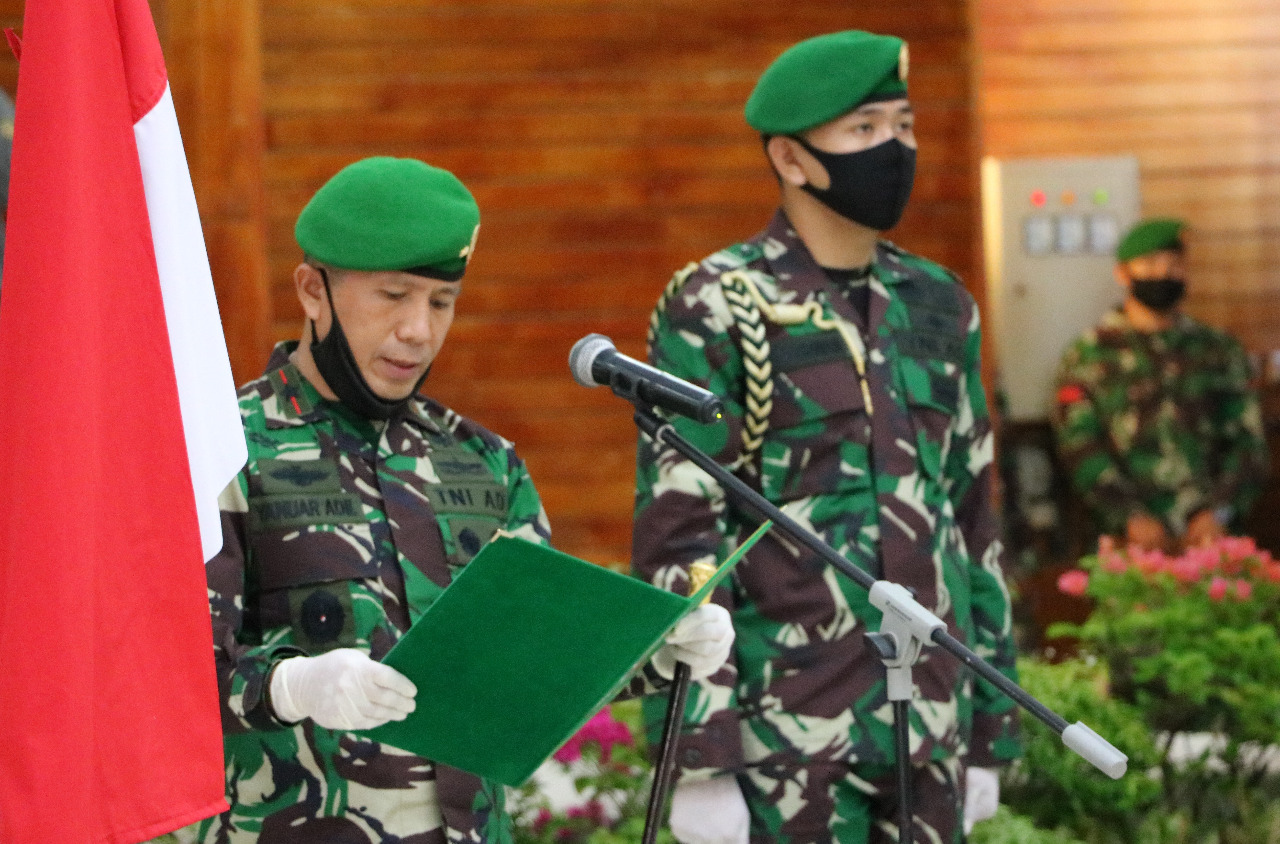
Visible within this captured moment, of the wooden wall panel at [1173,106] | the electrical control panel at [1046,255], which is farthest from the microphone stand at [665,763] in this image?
the wooden wall panel at [1173,106]

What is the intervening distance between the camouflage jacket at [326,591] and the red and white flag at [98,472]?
203 mm

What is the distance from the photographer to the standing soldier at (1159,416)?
21.9ft

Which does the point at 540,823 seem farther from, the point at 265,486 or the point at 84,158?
the point at 84,158

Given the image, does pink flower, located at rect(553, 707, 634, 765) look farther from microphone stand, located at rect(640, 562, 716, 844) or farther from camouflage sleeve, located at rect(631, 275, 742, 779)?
microphone stand, located at rect(640, 562, 716, 844)

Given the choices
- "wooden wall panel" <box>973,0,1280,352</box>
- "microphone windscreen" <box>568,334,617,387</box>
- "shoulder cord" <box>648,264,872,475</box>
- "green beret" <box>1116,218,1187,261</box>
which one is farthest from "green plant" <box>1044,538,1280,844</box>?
"microphone windscreen" <box>568,334,617,387</box>

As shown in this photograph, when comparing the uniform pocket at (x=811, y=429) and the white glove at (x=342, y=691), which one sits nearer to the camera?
the white glove at (x=342, y=691)

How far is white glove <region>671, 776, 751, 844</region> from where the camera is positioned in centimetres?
259

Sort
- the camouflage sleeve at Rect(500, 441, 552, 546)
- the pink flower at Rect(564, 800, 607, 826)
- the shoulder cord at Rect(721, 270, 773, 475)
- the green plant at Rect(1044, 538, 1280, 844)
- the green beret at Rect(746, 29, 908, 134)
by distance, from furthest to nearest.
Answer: the green plant at Rect(1044, 538, 1280, 844) < the pink flower at Rect(564, 800, 607, 826) < the green beret at Rect(746, 29, 908, 134) < the shoulder cord at Rect(721, 270, 773, 475) < the camouflage sleeve at Rect(500, 441, 552, 546)

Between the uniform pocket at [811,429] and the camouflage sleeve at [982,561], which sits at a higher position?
the uniform pocket at [811,429]

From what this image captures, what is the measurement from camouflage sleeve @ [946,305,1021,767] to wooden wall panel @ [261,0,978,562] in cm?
290

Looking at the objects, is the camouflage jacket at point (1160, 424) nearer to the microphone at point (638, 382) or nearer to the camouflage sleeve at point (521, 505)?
the camouflage sleeve at point (521, 505)

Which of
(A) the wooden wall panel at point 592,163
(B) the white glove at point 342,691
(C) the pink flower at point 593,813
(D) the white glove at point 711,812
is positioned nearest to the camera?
(B) the white glove at point 342,691

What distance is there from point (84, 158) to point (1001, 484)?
5580mm

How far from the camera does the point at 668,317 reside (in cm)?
279
